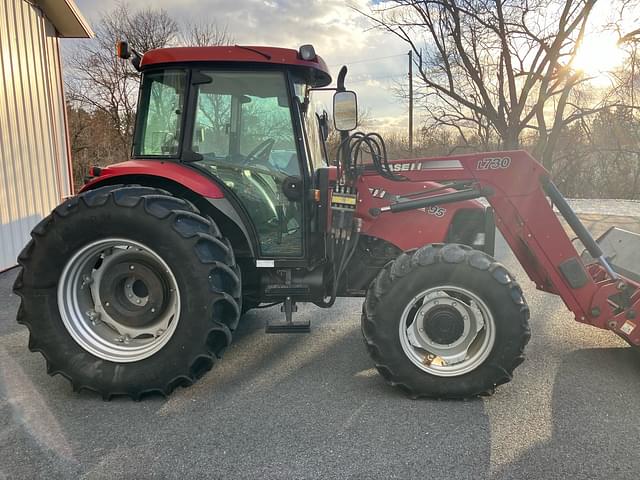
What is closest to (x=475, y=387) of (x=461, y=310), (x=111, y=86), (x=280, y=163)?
(x=461, y=310)

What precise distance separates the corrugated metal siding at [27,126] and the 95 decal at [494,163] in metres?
6.36

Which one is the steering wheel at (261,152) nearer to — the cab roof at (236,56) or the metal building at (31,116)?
the cab roof at (236,56)

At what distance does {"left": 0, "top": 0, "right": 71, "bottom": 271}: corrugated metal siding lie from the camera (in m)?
6.47

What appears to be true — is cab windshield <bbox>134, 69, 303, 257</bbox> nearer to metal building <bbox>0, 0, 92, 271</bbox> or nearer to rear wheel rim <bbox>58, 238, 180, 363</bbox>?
rear wheel rim <bbox>58, 238, 180, 363</bbox>

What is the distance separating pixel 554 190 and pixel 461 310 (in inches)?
41.9

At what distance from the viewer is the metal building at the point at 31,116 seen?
6484 mm

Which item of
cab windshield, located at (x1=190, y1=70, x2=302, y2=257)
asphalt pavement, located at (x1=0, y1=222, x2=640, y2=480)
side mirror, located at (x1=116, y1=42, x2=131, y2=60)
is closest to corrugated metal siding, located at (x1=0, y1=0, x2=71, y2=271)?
asphalt pavement, located at (x1=0, y1=222, x2=640, y2=480)

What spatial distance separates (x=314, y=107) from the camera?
3551 millimetres

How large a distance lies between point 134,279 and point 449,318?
6.74 feet

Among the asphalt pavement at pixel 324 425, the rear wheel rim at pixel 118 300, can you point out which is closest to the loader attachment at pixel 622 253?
the asphalt pavement at pixel 324 425

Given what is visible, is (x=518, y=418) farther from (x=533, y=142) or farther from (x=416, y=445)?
(x=533, y=142)

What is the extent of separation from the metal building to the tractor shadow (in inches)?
273

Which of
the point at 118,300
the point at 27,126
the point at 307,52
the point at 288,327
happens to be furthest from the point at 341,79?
the point at 27,126

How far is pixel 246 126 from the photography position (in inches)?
128
